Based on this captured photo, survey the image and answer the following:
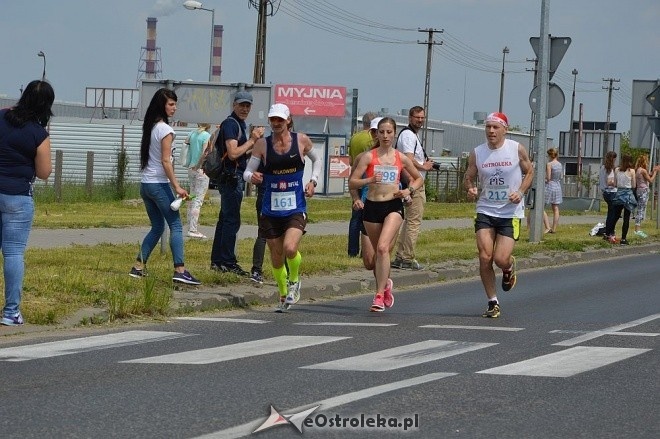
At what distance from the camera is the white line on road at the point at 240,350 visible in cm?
959

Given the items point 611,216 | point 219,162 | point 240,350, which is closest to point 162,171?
point 219,162

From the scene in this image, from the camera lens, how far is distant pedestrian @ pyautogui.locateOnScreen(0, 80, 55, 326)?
11.3 m

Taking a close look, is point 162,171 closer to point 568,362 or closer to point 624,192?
point 568,362

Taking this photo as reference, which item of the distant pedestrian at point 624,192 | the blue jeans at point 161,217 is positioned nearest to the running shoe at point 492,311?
the blue jeans at point 161,217

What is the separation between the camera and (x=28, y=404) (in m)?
7.61

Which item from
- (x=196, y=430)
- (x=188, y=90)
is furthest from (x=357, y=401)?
(x=188, y=90)

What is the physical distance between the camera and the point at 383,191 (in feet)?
45.1

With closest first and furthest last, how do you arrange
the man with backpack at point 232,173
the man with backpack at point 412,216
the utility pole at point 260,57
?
1. the man with backpack at point 232,173
2. the man with backpack at point 412,216
3. the utility pole at point 260,57

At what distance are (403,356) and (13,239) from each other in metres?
3.51

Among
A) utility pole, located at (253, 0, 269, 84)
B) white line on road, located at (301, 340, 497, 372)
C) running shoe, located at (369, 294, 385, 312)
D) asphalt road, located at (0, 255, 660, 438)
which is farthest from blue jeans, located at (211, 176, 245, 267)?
utility pole, located at (253, 0, 269, 84)

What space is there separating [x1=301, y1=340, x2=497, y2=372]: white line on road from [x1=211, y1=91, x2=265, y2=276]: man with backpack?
4.33 m

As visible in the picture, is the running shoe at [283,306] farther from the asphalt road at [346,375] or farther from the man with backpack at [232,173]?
the man with backpack at [232,173]

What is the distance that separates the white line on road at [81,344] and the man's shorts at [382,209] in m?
3.03

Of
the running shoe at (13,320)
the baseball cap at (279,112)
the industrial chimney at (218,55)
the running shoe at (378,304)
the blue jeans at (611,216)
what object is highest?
the industrial chimney at (218,55)
